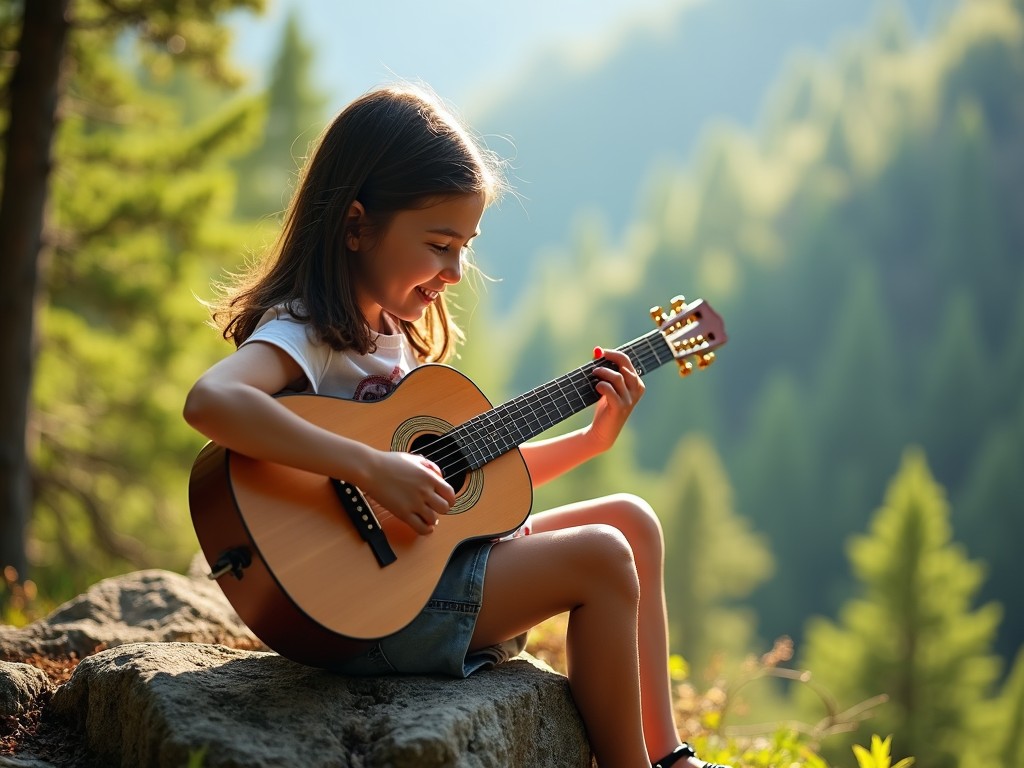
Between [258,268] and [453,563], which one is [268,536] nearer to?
[453,563]

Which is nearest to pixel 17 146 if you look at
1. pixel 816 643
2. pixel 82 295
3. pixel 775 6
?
pixel 82 295

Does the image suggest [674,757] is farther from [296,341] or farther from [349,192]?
[349,192]

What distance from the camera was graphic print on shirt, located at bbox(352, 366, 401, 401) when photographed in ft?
8.74

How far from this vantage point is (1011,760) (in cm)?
1277

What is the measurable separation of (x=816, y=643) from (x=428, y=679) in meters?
15.7

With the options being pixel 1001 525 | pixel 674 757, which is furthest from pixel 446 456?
pixel 1001 525

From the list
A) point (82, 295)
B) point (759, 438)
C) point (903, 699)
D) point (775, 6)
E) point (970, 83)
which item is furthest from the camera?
point (775, 6)

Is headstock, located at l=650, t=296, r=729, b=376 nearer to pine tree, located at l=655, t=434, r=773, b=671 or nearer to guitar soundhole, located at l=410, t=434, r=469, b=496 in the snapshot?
guitar soundhole, located at l=410, t=434, r=469, b=496

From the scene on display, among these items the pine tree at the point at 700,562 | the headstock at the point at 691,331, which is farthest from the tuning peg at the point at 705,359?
the pine tree at the point at 700,562

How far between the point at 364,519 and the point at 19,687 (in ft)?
3.58

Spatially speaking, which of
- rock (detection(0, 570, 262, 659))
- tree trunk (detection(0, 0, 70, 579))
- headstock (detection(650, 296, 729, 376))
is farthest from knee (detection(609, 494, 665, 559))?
tree trunk (detection(0, 0, 70, 579))

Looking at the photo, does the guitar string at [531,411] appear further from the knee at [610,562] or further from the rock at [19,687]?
the rock at [19,687]

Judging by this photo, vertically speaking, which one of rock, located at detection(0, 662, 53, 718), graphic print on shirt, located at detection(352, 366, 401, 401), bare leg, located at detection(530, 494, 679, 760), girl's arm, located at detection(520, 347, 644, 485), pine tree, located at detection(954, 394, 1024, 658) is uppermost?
graphic print on shirt, located at detection(352, 366, 401, 401)

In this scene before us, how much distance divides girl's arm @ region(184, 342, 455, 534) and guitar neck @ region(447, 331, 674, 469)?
11.2 inches
